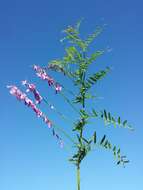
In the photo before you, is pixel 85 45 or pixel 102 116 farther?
pixel 85 45

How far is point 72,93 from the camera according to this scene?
6.27 metres

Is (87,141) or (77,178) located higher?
(87,141)

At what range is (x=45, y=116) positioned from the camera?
6.00 meters

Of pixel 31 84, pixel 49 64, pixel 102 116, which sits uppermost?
pixel 49 64

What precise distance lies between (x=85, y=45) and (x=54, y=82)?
0.90 meters

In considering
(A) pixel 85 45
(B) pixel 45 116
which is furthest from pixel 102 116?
(A) pixel 85 45

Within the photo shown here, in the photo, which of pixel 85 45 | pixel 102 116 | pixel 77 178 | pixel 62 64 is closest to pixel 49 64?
pixel 62 64

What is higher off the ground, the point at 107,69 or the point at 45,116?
the point at 107,69

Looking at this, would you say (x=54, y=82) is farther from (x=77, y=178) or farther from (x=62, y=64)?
(x=77, y=178)

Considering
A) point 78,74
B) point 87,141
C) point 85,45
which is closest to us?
point 87,141

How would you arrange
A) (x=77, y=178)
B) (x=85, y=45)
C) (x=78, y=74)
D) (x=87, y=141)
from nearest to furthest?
(x=77, y=178) → (x=87, y=141) → (x=78, y=74) → (x=85, y=45)

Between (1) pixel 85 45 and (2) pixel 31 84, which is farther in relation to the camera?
(1) pixel 85 45

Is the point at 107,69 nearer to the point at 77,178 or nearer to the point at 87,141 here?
the point at 87,141

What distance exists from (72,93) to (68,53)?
0.78m
